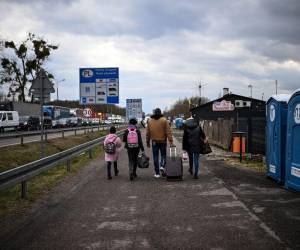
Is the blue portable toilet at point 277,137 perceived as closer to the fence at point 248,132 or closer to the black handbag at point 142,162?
the black handbag at point 142,162

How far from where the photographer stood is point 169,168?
41.1ft

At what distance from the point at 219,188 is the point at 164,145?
269 cm

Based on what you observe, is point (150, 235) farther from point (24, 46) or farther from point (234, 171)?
point (24, 46)

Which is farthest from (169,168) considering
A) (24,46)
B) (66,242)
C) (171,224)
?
(24,46)

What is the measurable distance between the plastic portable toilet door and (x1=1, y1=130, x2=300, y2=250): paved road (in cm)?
43

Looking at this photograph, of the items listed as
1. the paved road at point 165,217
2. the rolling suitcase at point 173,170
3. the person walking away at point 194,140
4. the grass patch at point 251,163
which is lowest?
the grass patch at point 251,163

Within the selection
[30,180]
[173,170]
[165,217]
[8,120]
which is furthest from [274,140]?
[8,120]

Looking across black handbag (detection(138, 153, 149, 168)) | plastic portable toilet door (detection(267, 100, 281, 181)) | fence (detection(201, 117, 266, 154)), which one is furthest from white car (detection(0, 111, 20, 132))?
plastic portable toilet door (detection(267, 100, 281, 181))

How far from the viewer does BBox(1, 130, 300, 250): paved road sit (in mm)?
6230

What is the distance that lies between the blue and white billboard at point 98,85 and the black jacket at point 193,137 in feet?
76.4

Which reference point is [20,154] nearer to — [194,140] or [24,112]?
[194,140]

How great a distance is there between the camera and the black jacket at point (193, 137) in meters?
13.1

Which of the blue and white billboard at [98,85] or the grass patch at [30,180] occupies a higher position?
the blue and white billboard at [98,85]

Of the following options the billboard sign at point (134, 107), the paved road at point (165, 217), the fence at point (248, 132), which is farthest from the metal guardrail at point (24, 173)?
the billboard sign at point (134, 107)
